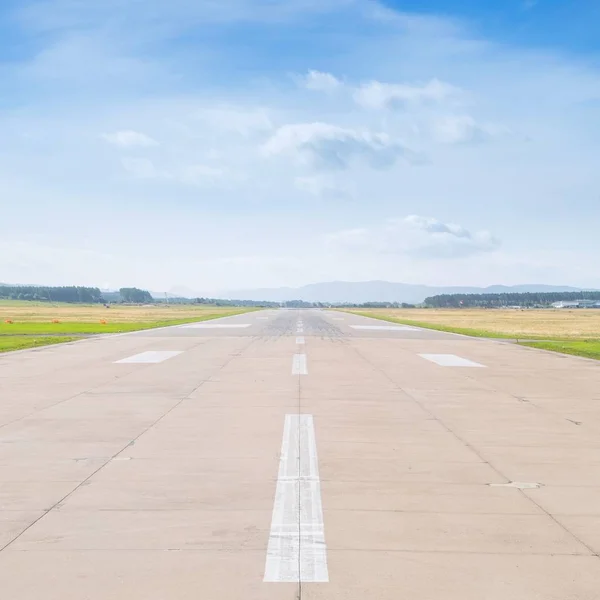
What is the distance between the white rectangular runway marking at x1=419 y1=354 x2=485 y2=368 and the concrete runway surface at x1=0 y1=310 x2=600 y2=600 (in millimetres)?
5552

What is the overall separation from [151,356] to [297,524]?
1729cm

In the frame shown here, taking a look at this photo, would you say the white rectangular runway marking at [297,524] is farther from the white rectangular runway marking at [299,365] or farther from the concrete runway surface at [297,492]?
the white rectangular runway marking at [299,365]

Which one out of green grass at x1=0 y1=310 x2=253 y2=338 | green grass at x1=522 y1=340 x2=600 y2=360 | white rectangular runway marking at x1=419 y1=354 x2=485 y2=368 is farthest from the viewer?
green grass at x1=0 y1=310 x2=253 y2=338

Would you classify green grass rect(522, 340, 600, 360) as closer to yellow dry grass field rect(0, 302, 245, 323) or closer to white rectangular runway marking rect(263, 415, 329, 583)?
white rectangular runway marking rect(263, 415, 329, 583)

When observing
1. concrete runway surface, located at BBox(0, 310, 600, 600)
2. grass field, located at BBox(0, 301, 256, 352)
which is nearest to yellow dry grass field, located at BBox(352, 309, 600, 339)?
grass field, located at BBox(0, 301, 256, 352)

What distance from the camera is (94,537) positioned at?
5.40 m

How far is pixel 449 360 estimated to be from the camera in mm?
21984

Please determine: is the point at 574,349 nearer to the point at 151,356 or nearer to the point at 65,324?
the point at 151,356

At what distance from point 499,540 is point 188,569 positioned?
2.56 metres

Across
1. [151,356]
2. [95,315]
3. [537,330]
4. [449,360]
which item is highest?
[95,315]

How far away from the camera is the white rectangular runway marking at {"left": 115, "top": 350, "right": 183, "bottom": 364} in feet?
67.6

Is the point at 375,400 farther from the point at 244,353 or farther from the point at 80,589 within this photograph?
the point at 244,353

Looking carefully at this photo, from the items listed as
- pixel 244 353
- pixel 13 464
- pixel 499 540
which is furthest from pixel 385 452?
pixel 244 353

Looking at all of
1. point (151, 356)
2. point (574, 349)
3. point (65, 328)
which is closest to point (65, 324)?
point (65, 328)
